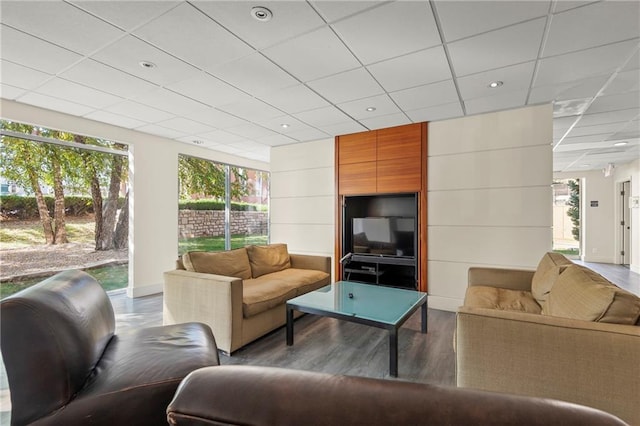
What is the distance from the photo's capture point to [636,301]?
1454 mm

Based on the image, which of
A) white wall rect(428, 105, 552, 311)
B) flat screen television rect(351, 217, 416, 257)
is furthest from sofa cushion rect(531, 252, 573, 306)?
flat screen television rect(351, 217, 416, 257)

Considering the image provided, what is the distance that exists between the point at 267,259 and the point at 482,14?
325 centimetres

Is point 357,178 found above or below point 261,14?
below

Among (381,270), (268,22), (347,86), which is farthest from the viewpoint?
(381,270)

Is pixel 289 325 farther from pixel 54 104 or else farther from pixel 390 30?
pixel 54 104

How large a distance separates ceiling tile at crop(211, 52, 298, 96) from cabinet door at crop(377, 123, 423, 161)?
192 centimetres

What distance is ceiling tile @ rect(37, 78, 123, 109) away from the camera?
295cm

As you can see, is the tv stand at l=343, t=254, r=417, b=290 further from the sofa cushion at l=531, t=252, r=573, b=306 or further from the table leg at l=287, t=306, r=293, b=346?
the table leg at l=287, t=306, r=293, b=346

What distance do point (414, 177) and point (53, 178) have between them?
4.92 metres

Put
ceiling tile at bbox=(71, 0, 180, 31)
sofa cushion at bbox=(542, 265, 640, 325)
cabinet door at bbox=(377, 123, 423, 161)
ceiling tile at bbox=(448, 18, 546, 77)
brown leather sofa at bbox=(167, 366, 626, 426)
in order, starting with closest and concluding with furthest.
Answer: brown leather sofa at bbox=(167, 366, 626, 426) < sofa cushion at bbox=(542, 265, 640, 325) < ceiling tile at bbox=(71, 0, 180, 31) < ceiling tile at bbox=(448, 18, 546, 77) < cabinet door at bbox=(377, 123, 423, 161)

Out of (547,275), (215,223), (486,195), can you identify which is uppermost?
(486,195)

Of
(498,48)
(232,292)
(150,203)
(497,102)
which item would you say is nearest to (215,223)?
(150,203)

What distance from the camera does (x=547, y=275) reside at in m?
2.46

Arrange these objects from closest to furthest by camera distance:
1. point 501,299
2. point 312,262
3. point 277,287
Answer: point 501,299, point 277,287, point 312,262
